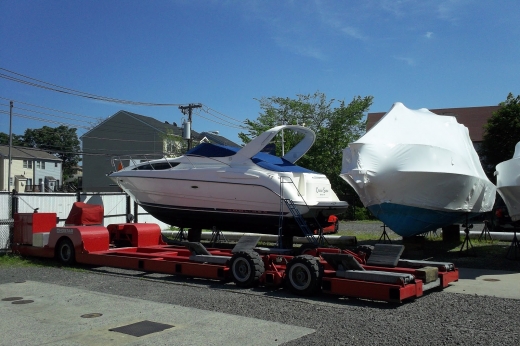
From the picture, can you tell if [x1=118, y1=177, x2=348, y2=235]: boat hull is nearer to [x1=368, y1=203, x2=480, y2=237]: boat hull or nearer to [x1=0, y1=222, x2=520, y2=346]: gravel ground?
[x1=368, y1=203, x2=480, y2=237]: boat hull

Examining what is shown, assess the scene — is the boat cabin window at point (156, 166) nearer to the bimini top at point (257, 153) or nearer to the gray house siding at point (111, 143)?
the bimini top at point (257, 153)

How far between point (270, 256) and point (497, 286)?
4.23m

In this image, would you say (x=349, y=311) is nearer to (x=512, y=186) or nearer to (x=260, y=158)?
(x=512, y=186)

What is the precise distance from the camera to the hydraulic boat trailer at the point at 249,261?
8.17m

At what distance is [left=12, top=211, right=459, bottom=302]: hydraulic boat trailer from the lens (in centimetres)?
817

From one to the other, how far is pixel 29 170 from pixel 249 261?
5598 cm

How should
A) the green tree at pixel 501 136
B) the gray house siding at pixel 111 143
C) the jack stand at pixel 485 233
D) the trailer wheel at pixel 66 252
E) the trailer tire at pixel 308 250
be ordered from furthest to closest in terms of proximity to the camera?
the gray house siding at pixel 111 143
the green tree at pixel 501 136
the jack stand at pixel 485 233
the trailer wheel at pixel 66 252
the trailer tire at pixel 308 250

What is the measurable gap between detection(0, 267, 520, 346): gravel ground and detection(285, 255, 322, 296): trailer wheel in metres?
0.19

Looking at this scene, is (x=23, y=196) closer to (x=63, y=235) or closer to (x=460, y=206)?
(x=63, y=235)

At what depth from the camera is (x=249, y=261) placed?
9414 millimetres

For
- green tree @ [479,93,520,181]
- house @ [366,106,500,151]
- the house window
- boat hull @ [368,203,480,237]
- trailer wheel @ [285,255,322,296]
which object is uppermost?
house @ [366,106,500,151]

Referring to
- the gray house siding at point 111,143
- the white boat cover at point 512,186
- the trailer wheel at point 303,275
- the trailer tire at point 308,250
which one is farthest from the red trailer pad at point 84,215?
the gray house siding at point 111,143

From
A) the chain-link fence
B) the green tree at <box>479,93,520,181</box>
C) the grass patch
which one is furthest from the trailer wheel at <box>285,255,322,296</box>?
the green tree at <box>479,93,520,181</box>

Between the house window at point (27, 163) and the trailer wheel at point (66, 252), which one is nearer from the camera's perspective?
the trailer wheel at point (66, 252)
